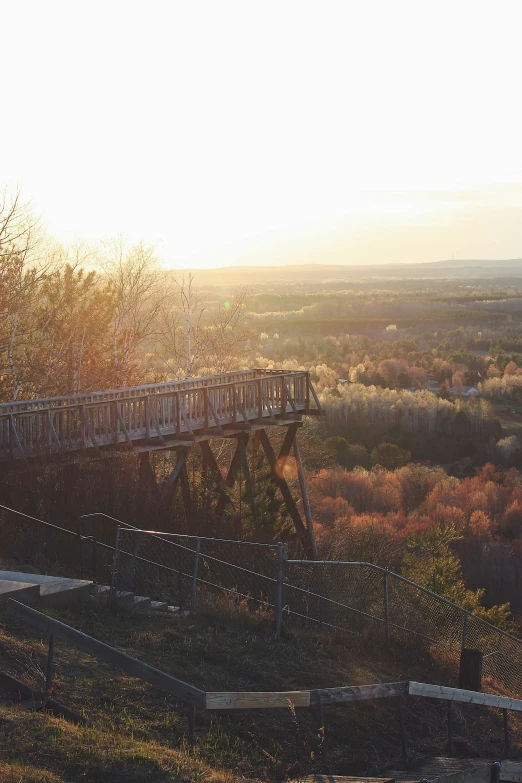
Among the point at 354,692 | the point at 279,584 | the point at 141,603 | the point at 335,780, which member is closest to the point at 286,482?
the point at 141,603

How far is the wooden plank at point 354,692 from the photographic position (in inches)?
291

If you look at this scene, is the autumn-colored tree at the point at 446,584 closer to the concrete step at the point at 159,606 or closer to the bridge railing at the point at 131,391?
the bridge railing at the point at 131,391

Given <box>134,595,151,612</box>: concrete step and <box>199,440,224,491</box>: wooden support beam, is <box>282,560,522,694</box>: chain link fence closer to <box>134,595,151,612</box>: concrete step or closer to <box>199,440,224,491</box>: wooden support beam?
<box>134,595,151,612</box>: concrete step

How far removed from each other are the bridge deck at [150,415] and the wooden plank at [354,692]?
1039 centimetres

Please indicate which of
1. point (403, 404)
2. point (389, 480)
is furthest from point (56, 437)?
point (403, 404)

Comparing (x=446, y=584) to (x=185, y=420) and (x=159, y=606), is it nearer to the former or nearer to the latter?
(x=185, y=420)

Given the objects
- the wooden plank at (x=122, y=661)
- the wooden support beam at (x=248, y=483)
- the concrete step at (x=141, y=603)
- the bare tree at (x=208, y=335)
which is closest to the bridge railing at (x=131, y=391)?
A: the wooden support beam at (x=248, y=483)

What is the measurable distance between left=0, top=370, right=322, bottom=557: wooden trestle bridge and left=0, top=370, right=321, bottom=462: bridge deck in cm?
→ 2

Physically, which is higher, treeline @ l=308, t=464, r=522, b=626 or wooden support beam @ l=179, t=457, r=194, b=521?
wooden support beam @ l=179, t=457, r=194, b=521

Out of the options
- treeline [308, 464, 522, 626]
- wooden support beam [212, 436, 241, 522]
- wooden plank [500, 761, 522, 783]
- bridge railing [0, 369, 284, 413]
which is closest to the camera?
wooden plank [500, 761, 522, 783]

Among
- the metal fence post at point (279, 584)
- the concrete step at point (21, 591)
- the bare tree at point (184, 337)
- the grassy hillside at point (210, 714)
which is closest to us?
the grassy hillside at point (210, 714)

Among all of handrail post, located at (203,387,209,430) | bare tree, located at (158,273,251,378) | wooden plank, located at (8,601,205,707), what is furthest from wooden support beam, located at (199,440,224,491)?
wooden plank, located at (8,601,205,707)

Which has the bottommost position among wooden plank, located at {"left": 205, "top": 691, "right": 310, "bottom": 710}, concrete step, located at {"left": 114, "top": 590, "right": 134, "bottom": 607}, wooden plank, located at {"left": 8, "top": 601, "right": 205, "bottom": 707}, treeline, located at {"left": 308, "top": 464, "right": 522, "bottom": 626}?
treeline, located at {"left": 308, "top": 464, "right": 522, "bottom": 626}

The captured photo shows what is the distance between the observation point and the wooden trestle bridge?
57.8ft
